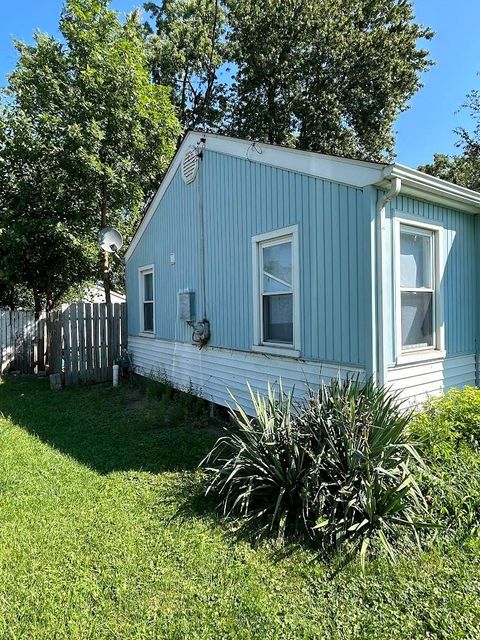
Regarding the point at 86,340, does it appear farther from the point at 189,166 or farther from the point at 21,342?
the point at 189,166

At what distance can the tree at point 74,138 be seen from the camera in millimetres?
10359

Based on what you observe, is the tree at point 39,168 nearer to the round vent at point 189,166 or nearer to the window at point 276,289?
the round vent at point 189,166

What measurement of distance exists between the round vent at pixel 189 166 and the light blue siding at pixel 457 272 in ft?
12.3

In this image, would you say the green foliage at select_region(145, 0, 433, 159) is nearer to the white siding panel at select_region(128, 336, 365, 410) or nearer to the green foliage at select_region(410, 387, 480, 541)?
the white siding panel at select_region(128, 336, 365, 410)

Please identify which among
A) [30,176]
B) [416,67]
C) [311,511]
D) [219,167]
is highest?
[416,67]

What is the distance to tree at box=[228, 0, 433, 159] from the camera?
16219mm

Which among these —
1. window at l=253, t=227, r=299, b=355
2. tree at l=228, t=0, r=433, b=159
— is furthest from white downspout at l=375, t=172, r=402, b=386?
tree at l=228, t=0, r=433, b=159

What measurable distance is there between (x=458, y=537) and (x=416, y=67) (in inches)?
778

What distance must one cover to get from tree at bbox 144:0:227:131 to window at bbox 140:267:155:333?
11.2 metres

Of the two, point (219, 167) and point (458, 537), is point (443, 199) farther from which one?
point (458, 537)

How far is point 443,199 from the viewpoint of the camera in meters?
4.77

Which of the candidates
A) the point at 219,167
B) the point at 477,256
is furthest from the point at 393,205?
the point at 219,167

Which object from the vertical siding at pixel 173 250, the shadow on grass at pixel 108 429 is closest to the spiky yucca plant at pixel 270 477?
the shadow on grass at pixel 108 429

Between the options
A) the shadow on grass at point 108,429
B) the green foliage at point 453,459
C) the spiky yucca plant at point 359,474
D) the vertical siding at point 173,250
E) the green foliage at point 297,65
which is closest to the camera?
the spiky yucca plant at point 359,474
